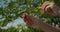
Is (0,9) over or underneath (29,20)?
underneath

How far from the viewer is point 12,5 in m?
2.03

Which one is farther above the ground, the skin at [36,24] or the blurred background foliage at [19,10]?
the skin at [36,24]

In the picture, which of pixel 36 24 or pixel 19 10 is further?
pixel 19 10

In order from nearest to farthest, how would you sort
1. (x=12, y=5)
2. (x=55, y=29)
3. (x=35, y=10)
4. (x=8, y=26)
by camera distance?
(x=55, y=29), (x=8, y=26), (x=35, y=10), (x=12, y=5)

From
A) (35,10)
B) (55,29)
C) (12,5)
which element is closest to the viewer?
(55,29)

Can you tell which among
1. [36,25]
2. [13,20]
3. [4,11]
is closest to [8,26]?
[13,20]

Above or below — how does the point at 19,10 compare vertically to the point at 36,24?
below

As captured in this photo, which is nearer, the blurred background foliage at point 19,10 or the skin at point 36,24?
the skin at point 36,24

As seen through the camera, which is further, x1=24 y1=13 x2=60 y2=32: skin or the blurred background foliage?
the blurred background foliage

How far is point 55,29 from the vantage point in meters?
0.93

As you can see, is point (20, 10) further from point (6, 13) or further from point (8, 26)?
point (8, 26)

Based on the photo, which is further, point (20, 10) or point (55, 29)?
point (20, 10)

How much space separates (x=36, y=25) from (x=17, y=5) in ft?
3.66

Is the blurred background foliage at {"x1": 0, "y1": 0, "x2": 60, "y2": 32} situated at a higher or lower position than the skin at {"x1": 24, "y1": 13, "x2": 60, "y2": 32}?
lower
